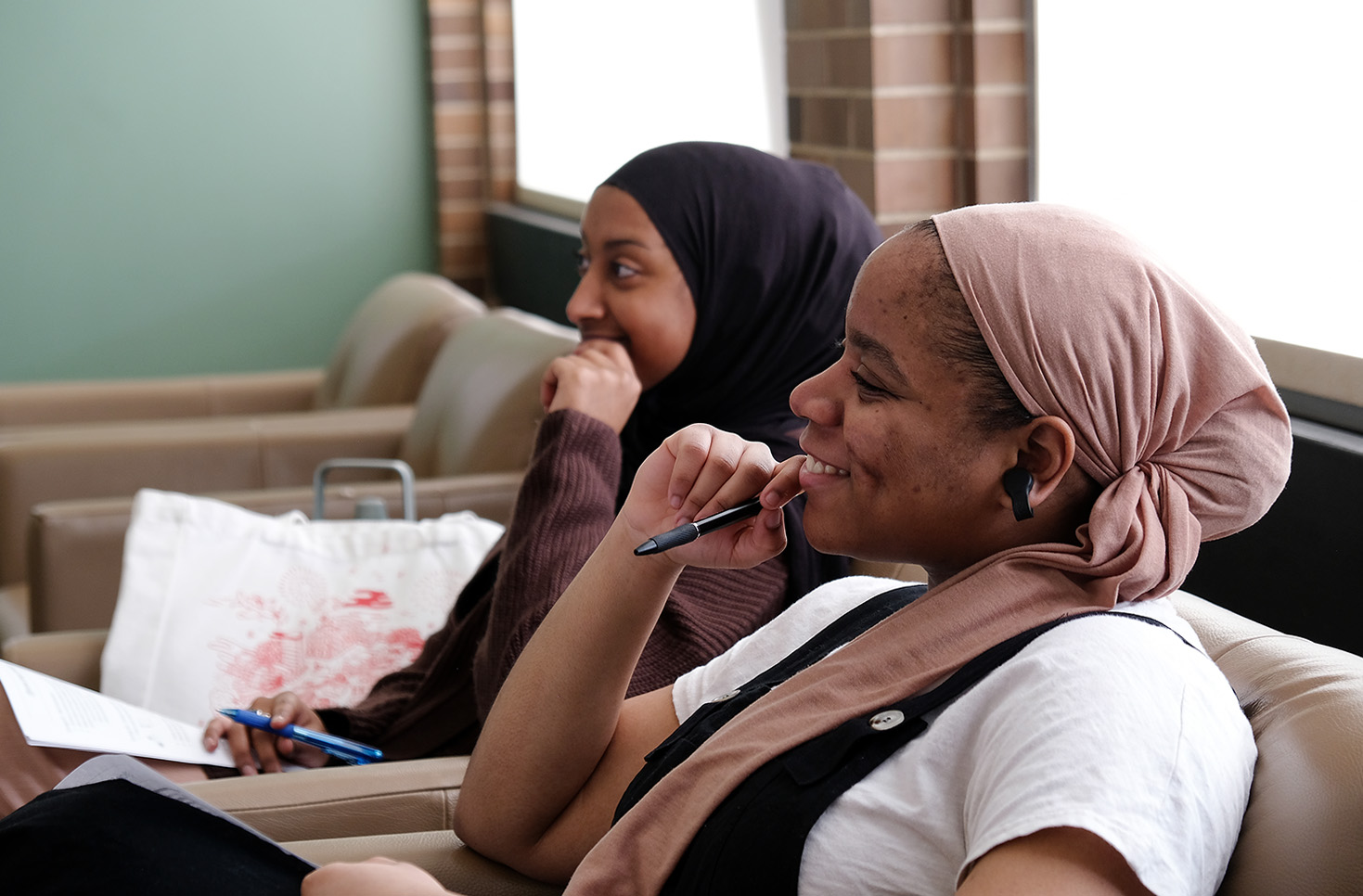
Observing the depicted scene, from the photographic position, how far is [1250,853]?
803 mm

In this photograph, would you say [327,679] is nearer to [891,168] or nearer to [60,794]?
[60,794]

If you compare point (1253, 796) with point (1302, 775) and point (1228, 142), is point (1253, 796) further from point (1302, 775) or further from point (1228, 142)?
point (1228, 142)

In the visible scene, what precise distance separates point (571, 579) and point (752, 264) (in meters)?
0.47

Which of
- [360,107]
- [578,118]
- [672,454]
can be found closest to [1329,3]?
[672,454]

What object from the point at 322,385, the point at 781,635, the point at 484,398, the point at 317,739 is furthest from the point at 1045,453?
the point at 322,385

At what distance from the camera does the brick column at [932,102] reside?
2006 mm

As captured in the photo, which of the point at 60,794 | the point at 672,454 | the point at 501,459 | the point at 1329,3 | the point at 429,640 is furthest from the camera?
the point at 501,459

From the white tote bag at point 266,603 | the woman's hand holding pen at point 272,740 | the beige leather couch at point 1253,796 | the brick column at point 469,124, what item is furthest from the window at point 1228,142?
the brick column at point 469,124

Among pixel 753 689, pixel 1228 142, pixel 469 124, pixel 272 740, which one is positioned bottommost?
pixel 272 740

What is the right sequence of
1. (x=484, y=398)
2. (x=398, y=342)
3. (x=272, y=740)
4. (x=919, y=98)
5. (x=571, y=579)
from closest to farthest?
(x=571, y=579) → (x=272, y=740) → (x=919, y=98) → (x=484, y=398) → (x=398, y=342)

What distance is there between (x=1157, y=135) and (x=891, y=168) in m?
0.44

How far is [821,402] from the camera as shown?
3.17 feet

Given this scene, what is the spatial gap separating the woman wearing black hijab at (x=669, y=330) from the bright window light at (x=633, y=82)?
3.01ft

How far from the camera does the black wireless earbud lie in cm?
88
